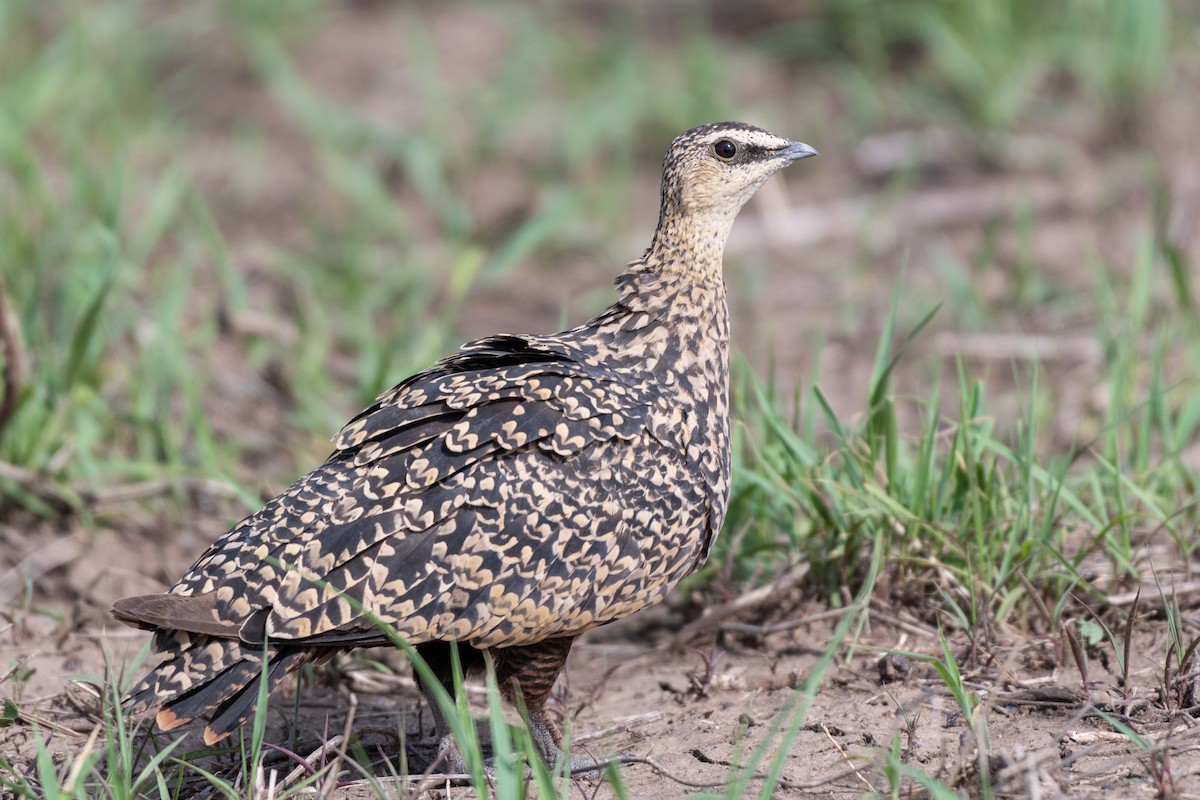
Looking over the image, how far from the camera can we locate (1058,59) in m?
9.01

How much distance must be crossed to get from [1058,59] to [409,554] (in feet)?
22.0

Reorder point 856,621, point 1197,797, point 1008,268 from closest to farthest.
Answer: point 1197,797 < point 856,621 < point 1008,268

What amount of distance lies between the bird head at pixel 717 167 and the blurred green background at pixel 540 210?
31.3 inches

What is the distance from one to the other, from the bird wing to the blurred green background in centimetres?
106

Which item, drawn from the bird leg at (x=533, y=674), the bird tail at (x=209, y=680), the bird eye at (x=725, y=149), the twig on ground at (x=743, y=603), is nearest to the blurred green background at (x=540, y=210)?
the twig on ground at (x=743, y=603)

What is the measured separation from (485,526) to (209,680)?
0.82 m

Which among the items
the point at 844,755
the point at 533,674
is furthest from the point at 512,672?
the point at 844,755

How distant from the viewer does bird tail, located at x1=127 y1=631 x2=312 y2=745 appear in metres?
3.65

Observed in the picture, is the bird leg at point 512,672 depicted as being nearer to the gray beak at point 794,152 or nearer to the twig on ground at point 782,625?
the twig on ground at point 782,625

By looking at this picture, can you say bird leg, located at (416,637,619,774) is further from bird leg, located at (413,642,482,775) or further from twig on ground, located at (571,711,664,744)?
twig on ground, located at (571,711,664,744)

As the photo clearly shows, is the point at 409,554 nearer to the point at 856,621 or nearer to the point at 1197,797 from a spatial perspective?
the point at 856,621

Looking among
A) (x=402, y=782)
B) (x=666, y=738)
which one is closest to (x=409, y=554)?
(x=402, y=782)

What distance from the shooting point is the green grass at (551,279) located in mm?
4656

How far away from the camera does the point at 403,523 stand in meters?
3.85
